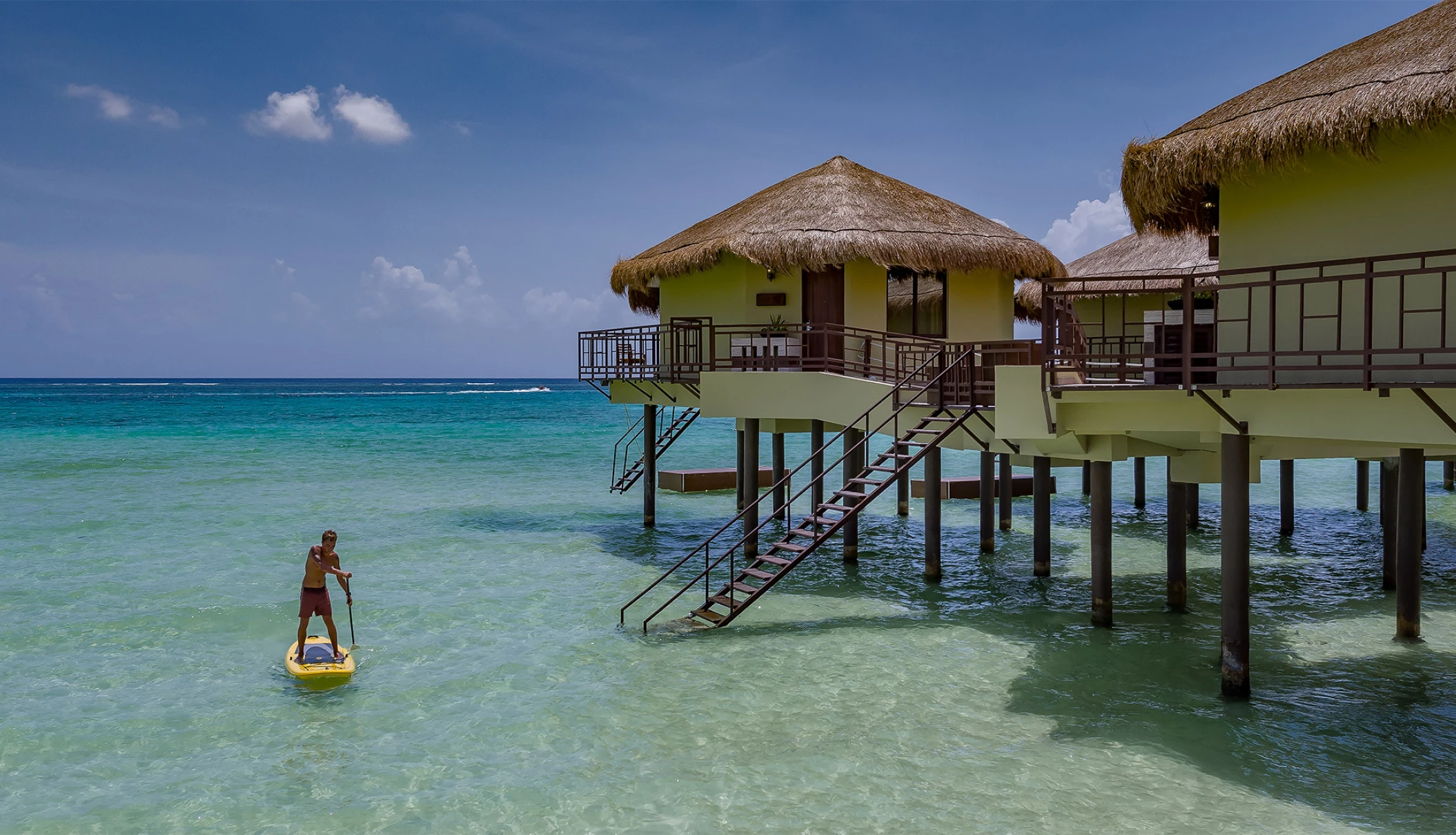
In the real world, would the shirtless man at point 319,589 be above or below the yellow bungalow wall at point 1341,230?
below

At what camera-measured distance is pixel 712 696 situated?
34.9ft

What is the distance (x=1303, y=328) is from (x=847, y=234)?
908 cm

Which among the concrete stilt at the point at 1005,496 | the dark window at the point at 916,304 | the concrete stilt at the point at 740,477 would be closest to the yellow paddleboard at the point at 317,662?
the concrete stilt at the point at 740,477

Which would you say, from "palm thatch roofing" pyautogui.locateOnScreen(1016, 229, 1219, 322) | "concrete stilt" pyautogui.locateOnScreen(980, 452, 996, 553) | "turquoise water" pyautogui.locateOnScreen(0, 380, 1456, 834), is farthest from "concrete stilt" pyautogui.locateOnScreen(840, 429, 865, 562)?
"palm thatch roofing" pyautogui.locateOnScreen(1016, 229, 1219, 322)

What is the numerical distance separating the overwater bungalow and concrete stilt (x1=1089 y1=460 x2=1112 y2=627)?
3 cm

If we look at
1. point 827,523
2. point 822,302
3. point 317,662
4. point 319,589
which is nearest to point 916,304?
point 822,302

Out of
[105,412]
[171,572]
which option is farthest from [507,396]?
[171,572]

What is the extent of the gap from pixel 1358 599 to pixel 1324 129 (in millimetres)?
8328

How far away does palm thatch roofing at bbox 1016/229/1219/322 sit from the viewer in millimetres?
20703

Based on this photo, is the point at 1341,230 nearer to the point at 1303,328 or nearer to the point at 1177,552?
the point at 1303,328

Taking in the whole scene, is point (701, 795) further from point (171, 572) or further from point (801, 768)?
point (171, 572)

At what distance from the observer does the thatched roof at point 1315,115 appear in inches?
350

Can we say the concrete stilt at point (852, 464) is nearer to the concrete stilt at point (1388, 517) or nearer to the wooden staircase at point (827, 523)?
the wooden staircase at point (827, 523)

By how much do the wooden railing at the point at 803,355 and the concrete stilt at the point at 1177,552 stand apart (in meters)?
2.63
